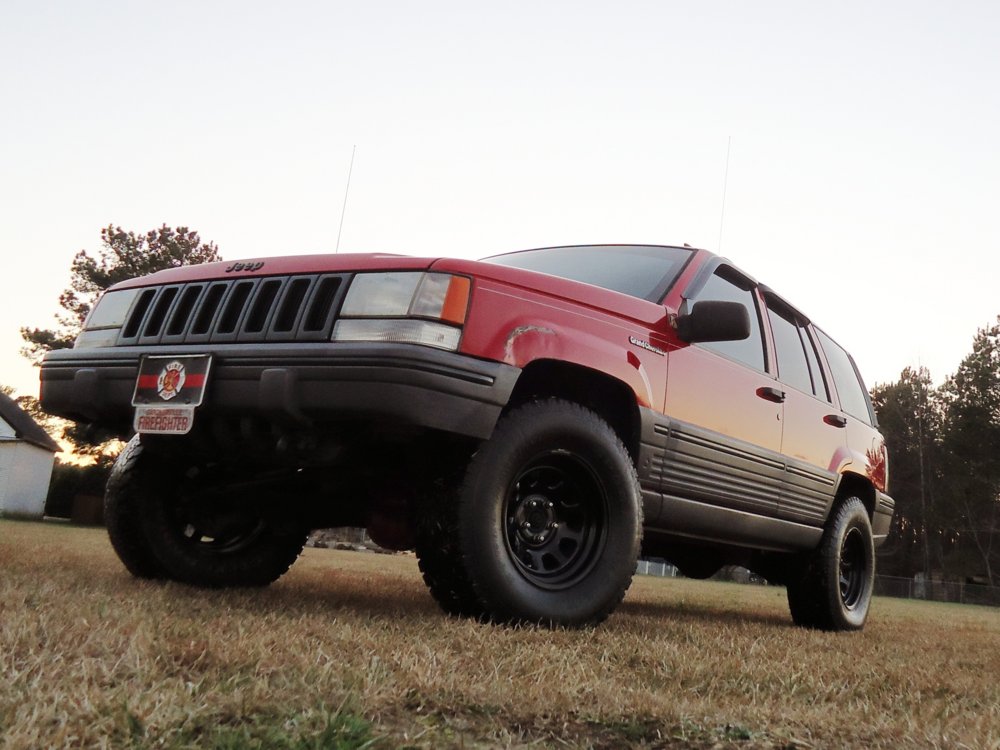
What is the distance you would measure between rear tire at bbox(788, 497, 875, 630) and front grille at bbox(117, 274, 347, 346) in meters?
3.72

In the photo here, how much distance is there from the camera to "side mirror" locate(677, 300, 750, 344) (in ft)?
13.4

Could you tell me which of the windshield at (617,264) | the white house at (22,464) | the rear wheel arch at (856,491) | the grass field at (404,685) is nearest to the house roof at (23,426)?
the white house at (22,464)

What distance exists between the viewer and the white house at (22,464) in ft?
134

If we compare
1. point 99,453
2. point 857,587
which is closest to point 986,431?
point 99,453

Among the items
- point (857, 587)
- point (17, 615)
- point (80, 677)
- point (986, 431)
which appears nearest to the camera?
point (80, 677)

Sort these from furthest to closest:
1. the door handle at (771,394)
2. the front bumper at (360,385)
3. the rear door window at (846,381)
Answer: the rear door window at (846,381), the door handle at (771,394), the front bumper at (360,385)

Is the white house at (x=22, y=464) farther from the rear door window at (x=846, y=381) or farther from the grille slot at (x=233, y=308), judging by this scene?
the grille slot at (x=233, y=308)

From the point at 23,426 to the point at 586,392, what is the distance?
147 feet

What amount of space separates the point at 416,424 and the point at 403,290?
0.53 metres

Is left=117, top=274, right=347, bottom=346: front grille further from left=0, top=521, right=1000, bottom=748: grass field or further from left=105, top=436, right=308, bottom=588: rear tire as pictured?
left=0, top=521, right=1000, bottom=748: grass field

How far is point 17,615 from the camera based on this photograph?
2695 mm

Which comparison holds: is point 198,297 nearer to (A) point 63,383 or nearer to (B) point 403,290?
(A) point 63,383

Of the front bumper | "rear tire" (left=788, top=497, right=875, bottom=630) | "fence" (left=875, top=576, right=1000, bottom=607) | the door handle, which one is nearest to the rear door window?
"rear tire" (left=788, top=497, right=875, bottom=630)

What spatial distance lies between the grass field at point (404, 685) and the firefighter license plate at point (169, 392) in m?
0.64
